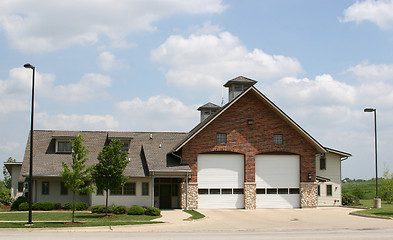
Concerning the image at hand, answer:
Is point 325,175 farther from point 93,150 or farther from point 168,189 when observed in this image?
point 93,150

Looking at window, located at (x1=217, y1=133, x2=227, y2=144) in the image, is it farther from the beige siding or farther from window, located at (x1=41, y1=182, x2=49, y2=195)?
window, located at (x1=41, y1=182, x2=49, y2=195)

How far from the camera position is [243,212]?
34.9 m

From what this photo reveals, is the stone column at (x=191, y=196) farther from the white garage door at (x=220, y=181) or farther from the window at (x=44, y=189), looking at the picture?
the window at (x=44, y=189)

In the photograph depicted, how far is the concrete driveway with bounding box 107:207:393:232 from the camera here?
23.8 meters

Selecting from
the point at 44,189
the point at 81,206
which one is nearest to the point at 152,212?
the point at 81,206

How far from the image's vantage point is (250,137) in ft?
125

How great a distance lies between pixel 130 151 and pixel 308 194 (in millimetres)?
15619

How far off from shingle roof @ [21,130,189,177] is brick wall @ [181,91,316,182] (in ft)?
8.29

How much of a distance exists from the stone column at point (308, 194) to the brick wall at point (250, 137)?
44 centimetres

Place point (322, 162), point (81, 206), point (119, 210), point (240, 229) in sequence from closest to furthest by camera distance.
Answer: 1. point (240, 229)
2. point (119, 210)
3. point (81, 206)
4. point (322, 162)

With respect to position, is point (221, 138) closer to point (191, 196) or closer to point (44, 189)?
point (191, 196)

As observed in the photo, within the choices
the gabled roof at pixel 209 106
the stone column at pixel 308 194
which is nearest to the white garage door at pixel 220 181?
the stone column at pixel 308 194

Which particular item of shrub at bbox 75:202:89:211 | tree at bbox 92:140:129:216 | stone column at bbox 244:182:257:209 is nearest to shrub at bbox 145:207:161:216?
tree at bbox 92:140:129:216

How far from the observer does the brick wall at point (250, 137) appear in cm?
3762
